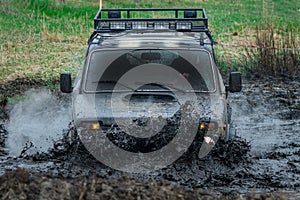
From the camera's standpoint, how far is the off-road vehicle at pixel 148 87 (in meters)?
7.70

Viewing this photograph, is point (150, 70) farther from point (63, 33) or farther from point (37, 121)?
point (63, 33)

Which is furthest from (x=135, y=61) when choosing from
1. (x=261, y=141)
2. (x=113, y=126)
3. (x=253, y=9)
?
(x=253, y=9)

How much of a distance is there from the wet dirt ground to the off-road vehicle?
1.10ft

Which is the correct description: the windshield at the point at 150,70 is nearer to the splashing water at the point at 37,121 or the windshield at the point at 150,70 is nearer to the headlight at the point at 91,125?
the headlight at the point at 91,125

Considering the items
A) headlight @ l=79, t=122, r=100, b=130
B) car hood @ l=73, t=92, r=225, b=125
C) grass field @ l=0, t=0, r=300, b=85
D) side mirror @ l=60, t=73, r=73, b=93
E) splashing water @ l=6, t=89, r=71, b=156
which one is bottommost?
grass field @ l=0, t=0, r=300, b=85

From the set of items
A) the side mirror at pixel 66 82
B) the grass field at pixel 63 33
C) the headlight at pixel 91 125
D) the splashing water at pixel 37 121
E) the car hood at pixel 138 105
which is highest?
the side mirror at pixel 66 82

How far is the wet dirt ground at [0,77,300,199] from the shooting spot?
19.4ft

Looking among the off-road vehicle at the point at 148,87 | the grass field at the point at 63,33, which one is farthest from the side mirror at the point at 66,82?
the grass field at the point at 63,33

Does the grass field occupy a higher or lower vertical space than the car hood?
lower

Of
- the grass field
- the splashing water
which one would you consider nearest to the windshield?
the splashing water

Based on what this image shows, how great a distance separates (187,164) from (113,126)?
903 mm

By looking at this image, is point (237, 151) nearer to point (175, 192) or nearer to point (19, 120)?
point (175, 192)

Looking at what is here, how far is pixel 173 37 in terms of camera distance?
30.1 ft

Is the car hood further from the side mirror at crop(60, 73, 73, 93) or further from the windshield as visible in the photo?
the side mirror at crop(60, 73, 73, 93)
